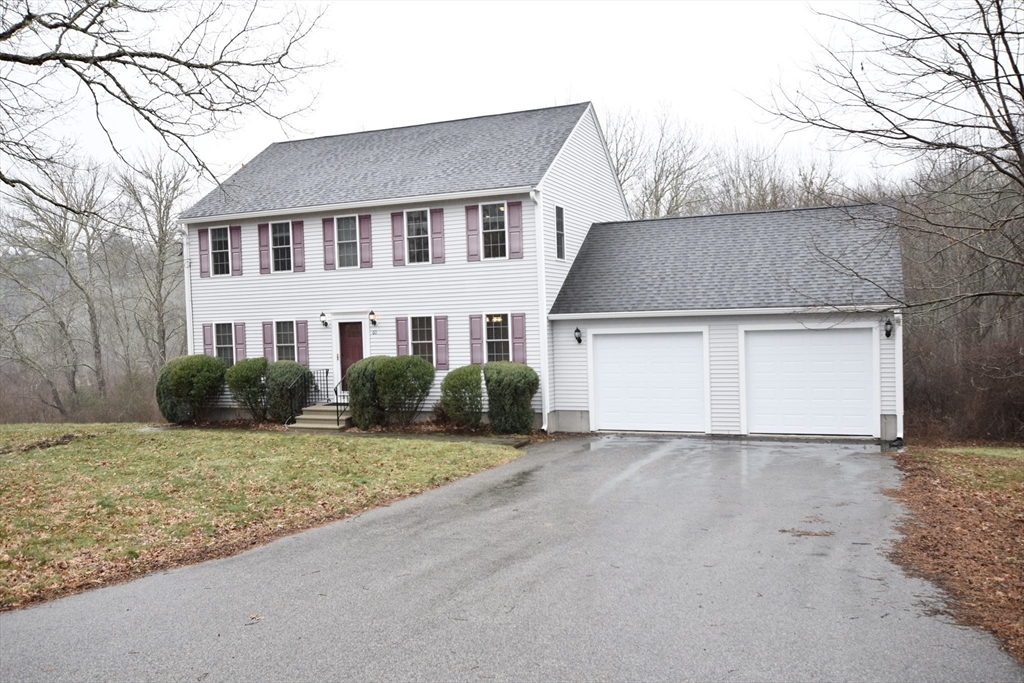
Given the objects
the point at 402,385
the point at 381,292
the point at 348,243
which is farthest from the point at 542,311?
the point at 348,243

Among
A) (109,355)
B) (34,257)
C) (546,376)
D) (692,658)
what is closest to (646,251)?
(546,376)

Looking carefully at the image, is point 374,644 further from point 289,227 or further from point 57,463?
point 289,227

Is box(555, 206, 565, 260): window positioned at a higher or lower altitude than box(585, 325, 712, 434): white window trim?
higher

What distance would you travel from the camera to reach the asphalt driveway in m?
5.04

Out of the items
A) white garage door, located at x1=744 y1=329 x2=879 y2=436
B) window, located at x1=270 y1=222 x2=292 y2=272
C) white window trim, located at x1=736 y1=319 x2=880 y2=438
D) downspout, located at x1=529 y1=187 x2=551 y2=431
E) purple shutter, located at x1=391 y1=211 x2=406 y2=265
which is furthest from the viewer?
window, located at x1=270 y1=222 x2=292 y2=272

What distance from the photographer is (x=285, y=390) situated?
1916cm

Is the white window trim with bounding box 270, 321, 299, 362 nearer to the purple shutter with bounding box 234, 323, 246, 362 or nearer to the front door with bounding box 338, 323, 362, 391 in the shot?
the purple shutter with bounding box 234, 323, 246, 362

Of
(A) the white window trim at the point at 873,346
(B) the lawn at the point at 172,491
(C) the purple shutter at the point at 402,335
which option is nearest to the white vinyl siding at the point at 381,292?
(C) the purple shutter at the point at 402,335

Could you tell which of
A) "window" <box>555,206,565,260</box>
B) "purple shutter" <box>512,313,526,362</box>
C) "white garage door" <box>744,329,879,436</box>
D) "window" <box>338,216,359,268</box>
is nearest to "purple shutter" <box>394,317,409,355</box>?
"window" <box>338,216,359,268</box>

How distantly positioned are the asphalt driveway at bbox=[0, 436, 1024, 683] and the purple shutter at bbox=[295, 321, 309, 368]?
1070cm

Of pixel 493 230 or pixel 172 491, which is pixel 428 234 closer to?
pixel 493 230

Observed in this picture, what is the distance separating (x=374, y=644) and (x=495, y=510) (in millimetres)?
4461

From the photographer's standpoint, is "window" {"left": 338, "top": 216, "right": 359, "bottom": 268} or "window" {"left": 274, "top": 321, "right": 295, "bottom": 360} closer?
"window" {"left": 338, "top": 216, "right": 359, "bottom": 268}

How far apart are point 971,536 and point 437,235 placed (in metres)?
12.9
